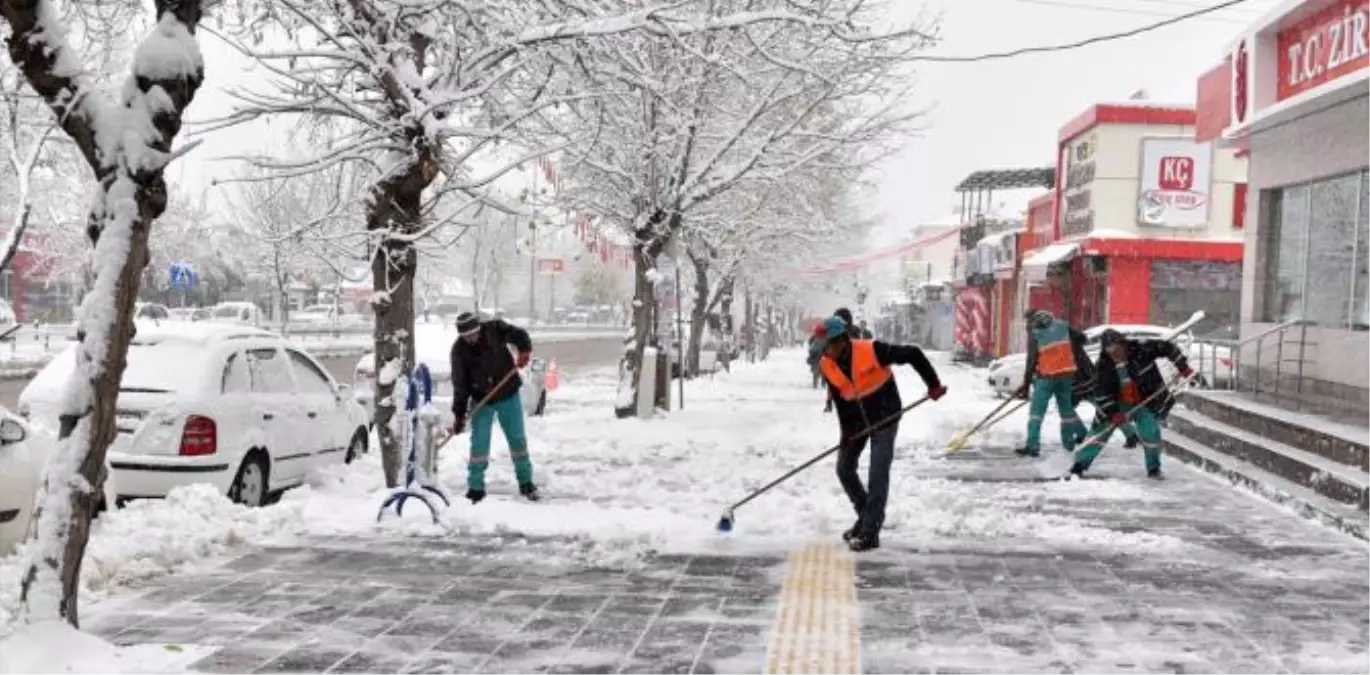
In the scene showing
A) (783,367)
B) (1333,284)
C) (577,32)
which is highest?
(577,32)

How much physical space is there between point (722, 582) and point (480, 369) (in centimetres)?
343

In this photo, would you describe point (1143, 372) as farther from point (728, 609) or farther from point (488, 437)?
point (728, 609)

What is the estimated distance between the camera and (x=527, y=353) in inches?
387

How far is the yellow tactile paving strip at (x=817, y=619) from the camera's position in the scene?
5266mm

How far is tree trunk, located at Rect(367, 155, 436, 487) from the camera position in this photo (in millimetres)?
9609

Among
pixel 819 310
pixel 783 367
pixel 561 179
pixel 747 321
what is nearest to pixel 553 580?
pixel 561 179

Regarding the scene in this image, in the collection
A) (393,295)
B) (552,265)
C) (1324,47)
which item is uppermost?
(1324,47)

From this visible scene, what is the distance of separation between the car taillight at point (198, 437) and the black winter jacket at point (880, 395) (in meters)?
4.42

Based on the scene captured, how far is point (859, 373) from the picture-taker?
7973 millimetres

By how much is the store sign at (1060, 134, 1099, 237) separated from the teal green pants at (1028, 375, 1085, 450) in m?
18.8

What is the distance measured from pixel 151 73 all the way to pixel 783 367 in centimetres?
3592

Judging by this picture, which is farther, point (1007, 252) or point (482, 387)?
point (1007, 252)

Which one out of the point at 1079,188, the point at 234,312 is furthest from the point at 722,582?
the point at 234,312

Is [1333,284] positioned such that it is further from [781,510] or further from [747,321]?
[747,321]
